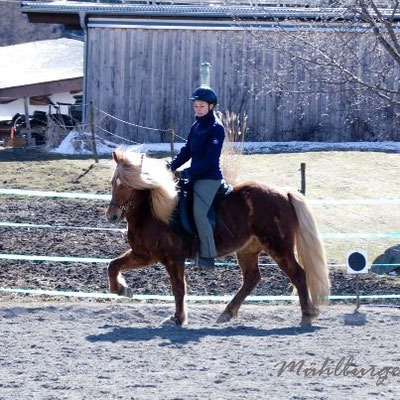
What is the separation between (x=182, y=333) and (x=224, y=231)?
1122 millimetres

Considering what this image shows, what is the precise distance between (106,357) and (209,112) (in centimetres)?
259

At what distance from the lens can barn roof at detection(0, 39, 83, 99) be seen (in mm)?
27531

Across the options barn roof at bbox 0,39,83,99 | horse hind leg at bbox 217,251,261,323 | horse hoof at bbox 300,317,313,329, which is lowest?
horse hoof at bbox 300,317,313,329

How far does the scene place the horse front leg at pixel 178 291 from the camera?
898 cm

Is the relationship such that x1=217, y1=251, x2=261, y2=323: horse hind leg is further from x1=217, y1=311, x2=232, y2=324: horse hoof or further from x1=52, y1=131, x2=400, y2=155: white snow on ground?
x1=52, y1=131, x2=400, y2=155: white snow on ground

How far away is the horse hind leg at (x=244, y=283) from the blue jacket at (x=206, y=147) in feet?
3.30

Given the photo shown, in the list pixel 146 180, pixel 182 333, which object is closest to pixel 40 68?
pixel 146 180

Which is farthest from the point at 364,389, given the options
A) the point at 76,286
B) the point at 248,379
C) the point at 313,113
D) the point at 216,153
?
the point at 313,113

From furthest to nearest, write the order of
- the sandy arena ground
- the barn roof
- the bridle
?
the barn roof → the bridle → the sandy arena ground

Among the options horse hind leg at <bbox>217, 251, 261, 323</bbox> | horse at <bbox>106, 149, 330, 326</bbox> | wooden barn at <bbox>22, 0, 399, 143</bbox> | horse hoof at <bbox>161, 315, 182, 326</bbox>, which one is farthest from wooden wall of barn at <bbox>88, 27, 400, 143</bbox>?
horse hoof at <bbox>161, 315, 182, 326</bbox>

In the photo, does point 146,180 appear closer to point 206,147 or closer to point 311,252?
point 206,147

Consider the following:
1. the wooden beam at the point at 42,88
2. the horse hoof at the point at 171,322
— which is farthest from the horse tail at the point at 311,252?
the wooden beam at the point at 42,88

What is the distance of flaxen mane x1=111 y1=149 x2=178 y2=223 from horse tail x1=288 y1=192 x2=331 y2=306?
1.18 m

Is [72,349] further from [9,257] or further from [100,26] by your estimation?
[100,26]
